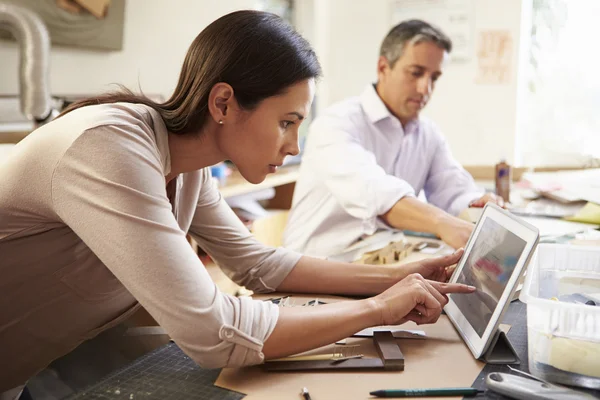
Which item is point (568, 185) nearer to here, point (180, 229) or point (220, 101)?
point (220, 101)

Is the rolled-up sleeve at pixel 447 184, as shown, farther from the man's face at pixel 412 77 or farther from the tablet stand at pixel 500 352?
the tablet stand at pixel 500 352

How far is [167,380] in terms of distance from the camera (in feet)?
3.01

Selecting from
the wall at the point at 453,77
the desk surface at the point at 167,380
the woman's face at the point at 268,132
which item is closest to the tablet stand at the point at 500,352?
the desk surface at the point at 167,380

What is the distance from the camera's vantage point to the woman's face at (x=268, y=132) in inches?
43.9

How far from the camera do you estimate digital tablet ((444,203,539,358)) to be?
3.15 feet

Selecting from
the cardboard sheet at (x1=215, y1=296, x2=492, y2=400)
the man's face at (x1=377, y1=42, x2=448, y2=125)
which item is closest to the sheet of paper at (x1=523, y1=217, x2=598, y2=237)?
the man's face at (x1=377, y1=42, x2=448, y2=125)

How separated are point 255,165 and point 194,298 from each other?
0.34m

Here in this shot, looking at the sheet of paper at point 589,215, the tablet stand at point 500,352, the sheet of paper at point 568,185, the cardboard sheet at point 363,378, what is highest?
the sheet of paper at point 568,185

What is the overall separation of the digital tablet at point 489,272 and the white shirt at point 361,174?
25.2 inches

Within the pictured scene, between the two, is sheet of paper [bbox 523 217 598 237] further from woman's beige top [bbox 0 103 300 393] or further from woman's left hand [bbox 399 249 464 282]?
woman's beige top [bbox 0 103 300 393]

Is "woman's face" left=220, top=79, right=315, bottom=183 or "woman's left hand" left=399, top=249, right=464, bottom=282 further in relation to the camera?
"woman's left hand" left=399, top=249, right=464, bottom=282

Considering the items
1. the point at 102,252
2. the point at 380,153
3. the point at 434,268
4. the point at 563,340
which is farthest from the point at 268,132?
the point at 380,153

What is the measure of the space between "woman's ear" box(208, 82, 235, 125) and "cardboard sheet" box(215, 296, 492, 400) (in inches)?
17.4

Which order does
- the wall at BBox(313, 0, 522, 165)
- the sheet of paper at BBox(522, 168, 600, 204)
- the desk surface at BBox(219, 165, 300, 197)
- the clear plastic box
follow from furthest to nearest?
the wall at BBox(313, 0, 522, 165) < the desk surface at BBox(219, 165, 300, 197) < the sheet of paper at BBox(522, 168, 600, 204) < the clear plastic box
